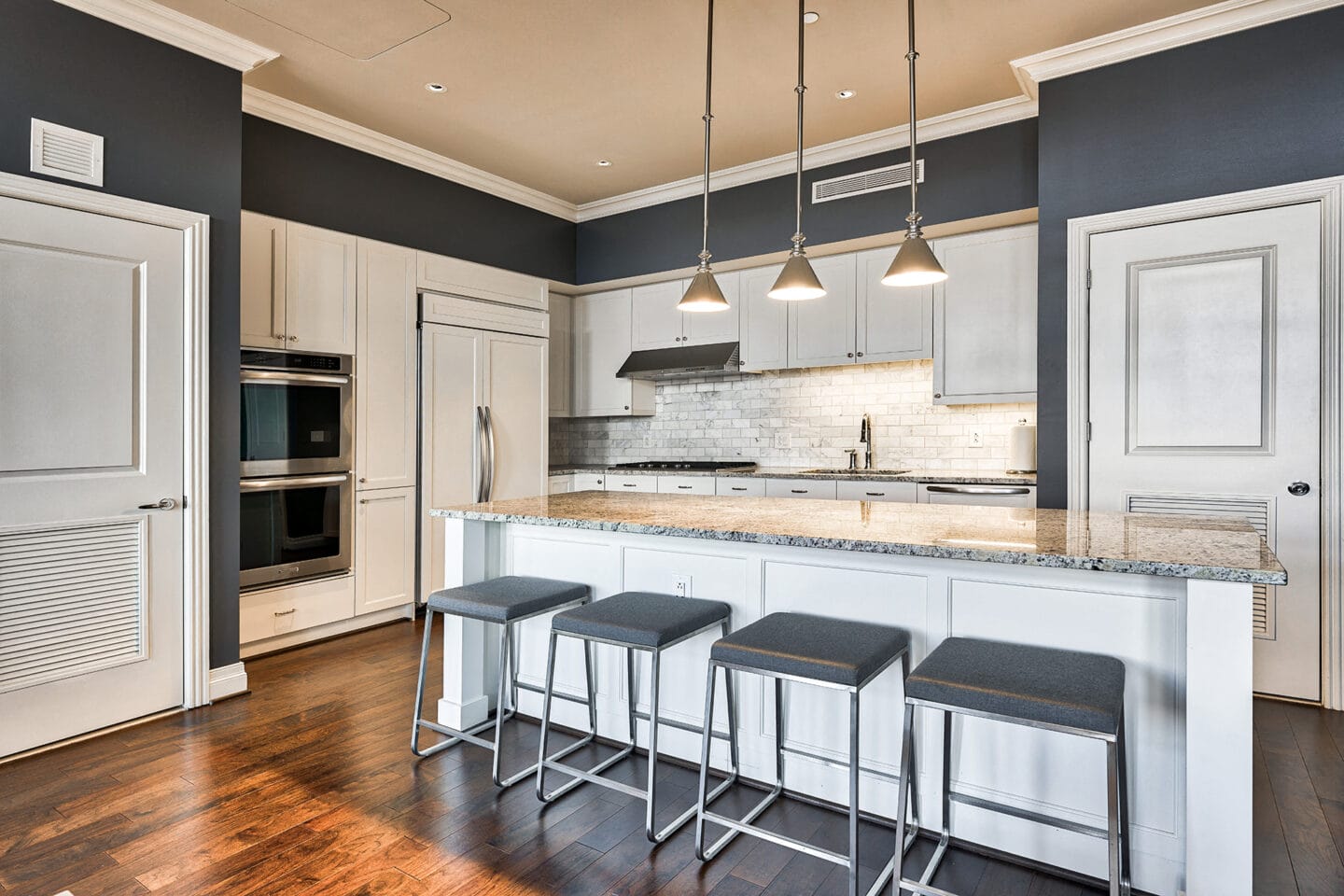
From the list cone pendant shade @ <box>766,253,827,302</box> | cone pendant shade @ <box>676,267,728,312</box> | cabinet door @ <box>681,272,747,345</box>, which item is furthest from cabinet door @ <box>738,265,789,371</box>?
cone pendant shade @ <box>766,253,827,302</box>

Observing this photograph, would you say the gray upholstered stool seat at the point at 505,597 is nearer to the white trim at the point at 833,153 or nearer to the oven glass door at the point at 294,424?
the oven glass door at the point at 294,424

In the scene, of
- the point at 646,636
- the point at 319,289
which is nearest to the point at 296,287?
the point at 319,289

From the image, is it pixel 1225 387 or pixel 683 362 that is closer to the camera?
pixel 1225 387

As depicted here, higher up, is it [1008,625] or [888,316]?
[888,316]

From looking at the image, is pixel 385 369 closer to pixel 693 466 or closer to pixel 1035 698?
pixel 693 466

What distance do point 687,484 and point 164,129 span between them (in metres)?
3.33

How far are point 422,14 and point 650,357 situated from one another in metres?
2.85

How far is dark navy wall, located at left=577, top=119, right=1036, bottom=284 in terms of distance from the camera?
3.91 metres

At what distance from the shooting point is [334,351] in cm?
399

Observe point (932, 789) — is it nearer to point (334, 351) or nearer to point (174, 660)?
point (174, 660)

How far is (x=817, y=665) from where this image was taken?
5.78 ft

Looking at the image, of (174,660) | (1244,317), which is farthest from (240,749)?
(1244,317)

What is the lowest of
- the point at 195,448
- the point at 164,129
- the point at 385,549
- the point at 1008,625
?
the point at 385,549

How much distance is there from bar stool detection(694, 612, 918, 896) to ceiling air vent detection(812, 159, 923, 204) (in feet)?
9.85
